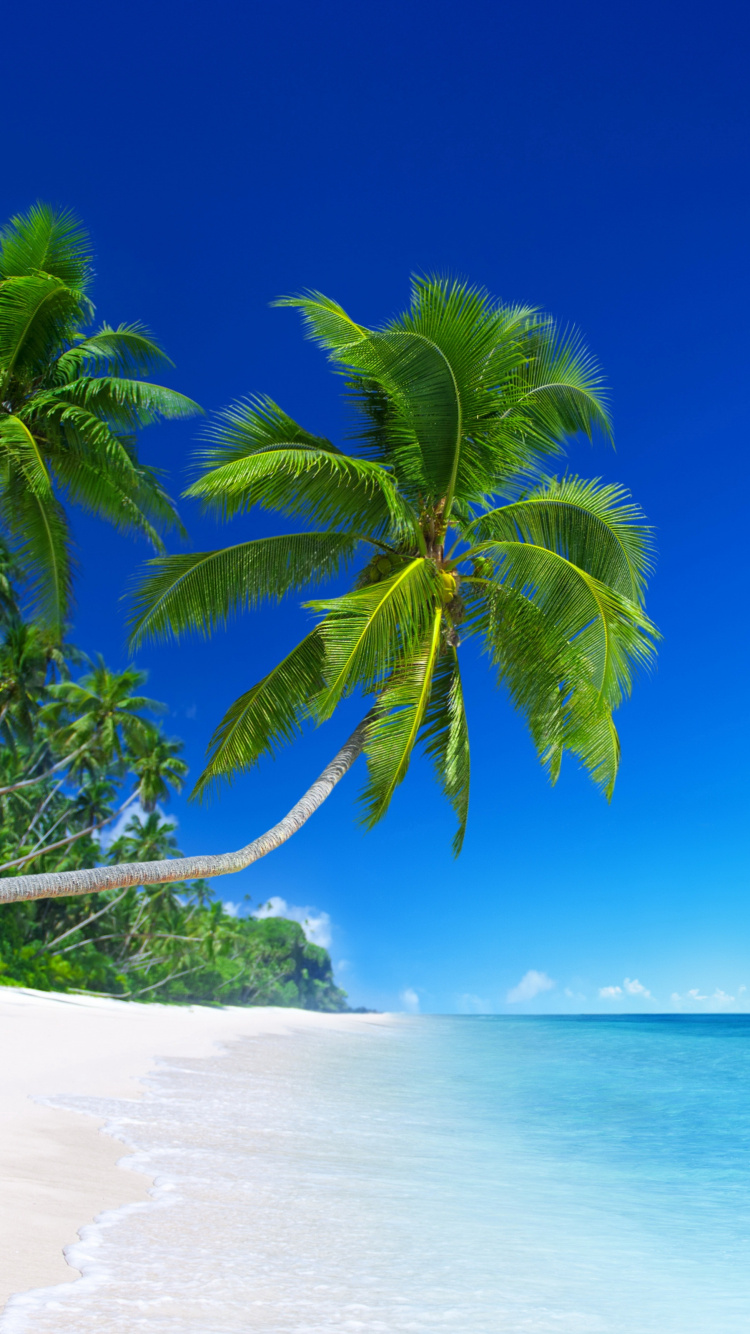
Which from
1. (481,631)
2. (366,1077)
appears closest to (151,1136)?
(481,631)

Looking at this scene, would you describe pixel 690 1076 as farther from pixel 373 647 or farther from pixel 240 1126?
pixel 373 647

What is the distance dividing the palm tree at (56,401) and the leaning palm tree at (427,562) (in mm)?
3307

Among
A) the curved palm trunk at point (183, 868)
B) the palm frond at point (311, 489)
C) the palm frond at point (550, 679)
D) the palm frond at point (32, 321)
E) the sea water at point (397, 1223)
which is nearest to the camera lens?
the sea water at point (397, 1223)

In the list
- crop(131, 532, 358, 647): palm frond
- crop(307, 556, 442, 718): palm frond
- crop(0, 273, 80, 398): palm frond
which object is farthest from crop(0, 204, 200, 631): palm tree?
crop(307, 556, 442, 718): palm frond

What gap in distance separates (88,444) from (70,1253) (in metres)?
9.44

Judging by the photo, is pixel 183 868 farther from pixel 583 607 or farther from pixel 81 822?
pixel 81 822

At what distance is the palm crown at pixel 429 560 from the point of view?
7223 mm

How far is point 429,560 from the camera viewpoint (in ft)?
24.8

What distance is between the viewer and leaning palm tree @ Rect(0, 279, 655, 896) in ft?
23.6

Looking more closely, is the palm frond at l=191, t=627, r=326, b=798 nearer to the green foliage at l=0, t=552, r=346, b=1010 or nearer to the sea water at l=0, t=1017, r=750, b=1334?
the sea water at l=0, t=1017, r=750, b=1334

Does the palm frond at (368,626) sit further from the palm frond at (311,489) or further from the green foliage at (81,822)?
the green foliage at (81,822)

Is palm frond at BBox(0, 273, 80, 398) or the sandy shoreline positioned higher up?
palm frond at BBox(0, 273, 80, 398)

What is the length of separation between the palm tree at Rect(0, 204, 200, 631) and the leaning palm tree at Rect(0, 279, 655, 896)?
3.31 metres

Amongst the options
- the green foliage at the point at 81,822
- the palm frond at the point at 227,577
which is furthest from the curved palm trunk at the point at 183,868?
the green foliage at the point at 81,822
